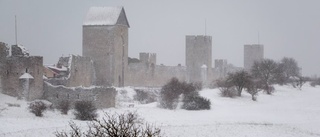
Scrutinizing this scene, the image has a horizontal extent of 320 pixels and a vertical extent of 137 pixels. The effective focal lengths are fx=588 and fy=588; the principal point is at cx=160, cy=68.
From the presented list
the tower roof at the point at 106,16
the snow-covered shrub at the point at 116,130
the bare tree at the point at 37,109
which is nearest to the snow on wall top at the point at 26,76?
the bare tree at the point at 37,109

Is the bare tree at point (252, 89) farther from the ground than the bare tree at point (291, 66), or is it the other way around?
the bare tree at point (291, 66)

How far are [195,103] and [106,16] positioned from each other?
47.3 feet

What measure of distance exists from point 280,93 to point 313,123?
15116mm

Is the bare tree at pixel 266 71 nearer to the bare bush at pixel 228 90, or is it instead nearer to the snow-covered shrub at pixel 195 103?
the bare bush at pixel 228 90

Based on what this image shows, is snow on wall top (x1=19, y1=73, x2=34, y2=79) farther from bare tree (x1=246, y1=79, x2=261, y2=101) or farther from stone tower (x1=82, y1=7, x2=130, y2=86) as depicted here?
bare tree (x1=246, y1=79, x2=261, y2=101)

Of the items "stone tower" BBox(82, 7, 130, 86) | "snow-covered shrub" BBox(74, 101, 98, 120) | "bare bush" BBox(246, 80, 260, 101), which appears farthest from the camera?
"stone tower" BBox(82, 7, 130, 86)

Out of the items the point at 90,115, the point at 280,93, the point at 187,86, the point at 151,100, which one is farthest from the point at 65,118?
the point at 280,93

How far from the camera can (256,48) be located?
68.3m

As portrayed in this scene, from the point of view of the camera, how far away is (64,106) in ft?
83.3

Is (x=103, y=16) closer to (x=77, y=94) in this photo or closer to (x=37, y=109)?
(x=77, y=94)

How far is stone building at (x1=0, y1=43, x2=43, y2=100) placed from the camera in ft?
92.5

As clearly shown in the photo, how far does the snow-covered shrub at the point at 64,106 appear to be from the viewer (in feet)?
82.3

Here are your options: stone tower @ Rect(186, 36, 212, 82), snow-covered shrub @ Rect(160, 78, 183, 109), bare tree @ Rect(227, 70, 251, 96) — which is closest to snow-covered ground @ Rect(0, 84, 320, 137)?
snow-covered shrub @ Rect(160, 78, 183, 109)

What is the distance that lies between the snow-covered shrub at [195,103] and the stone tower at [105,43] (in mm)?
11434
